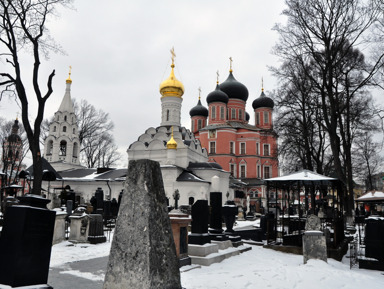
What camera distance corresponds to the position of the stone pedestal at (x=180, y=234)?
7512 mm

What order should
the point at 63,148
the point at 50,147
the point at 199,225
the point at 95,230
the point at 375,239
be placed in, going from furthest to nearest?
the point at 63,148 < the point at 50,147 < the point at 95,230 < the point at 199,225 < the point at 375,239

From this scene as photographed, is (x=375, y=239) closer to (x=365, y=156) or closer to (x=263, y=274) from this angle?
(x=263, y=274)

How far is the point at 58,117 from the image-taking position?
3581 cm

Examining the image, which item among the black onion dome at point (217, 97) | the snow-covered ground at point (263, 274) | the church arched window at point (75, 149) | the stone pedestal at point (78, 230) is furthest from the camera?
the black onion dome at point (217, 97)

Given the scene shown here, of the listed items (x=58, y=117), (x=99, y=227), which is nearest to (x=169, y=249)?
(x=99, y=227)

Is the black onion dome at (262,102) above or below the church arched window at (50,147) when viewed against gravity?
above

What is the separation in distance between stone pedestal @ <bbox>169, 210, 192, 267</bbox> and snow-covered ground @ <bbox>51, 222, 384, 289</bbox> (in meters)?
0.39

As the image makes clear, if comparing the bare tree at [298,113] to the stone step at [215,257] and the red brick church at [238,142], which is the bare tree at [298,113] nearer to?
the stone step at [215,257]

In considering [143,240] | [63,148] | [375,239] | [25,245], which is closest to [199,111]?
[63,148]

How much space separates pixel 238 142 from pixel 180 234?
131 ft

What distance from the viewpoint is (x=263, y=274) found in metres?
7.06

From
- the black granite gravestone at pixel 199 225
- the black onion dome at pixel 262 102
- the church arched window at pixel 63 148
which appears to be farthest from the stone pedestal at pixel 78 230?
the black onion dome at pixel 262 102

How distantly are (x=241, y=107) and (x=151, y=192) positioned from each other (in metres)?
47.8

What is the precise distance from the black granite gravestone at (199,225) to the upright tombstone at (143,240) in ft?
18.0
